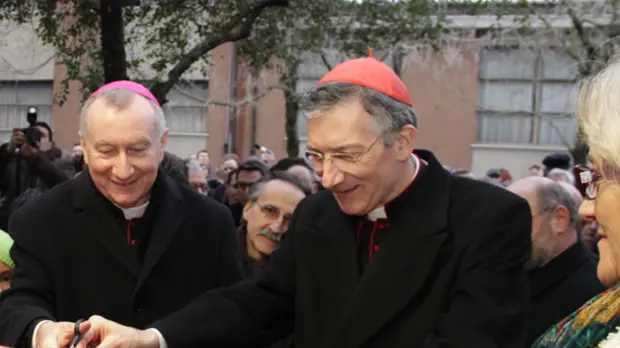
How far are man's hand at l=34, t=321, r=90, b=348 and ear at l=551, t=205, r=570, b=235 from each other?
7.97 feet

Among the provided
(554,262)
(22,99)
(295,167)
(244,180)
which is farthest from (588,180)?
(22,99)

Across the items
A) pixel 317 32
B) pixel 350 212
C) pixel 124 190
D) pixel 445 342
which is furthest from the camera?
pixel 317 32

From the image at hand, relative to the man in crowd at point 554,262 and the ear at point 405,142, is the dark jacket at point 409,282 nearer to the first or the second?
the ear at point 405,142

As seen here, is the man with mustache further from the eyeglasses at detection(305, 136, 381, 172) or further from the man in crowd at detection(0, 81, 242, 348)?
the eyeglasses at detection(305, 136, 381, 172)

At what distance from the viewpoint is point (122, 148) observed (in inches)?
110

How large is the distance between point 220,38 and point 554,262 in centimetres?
655

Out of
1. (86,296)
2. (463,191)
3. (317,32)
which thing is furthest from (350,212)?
(317,32)

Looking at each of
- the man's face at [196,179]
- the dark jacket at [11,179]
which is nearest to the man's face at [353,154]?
the man's face at [196,179]

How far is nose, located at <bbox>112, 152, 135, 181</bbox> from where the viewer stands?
2.77 m

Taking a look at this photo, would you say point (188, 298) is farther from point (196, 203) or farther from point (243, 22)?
point (243, 22)

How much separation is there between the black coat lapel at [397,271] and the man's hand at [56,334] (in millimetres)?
785

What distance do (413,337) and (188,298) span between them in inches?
39.2

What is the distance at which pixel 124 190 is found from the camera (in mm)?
2877

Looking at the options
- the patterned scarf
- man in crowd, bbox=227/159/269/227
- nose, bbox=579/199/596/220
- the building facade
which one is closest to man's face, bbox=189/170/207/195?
man in crowd, bbox=227/159/269/227
